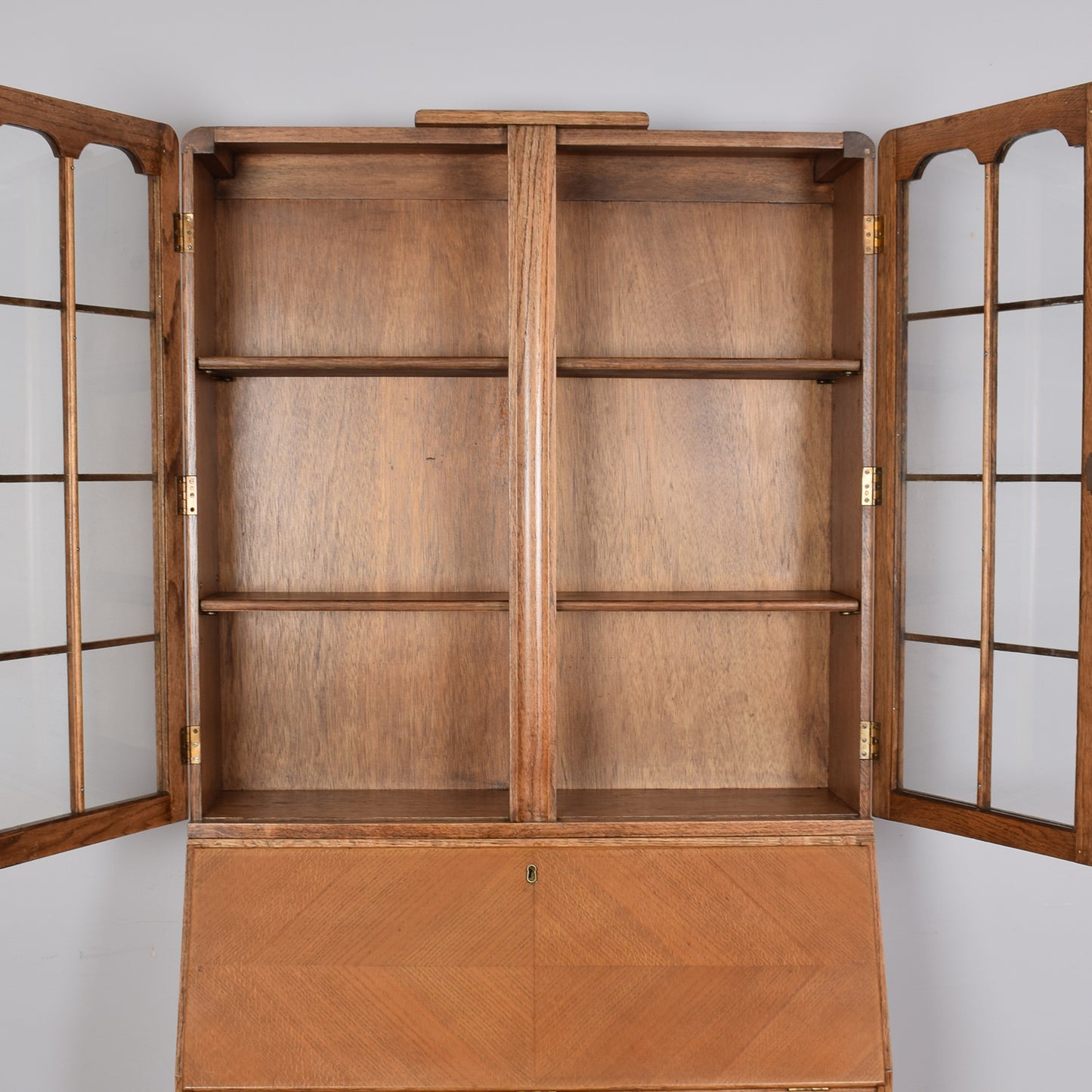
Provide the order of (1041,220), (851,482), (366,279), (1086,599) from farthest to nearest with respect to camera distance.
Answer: (366,279) < (851,482) < (1041,220) < (1086,599)

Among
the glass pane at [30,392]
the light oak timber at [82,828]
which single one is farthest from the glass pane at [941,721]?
the glass pane at [30,392]

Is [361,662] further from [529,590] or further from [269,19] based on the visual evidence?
[269,19]

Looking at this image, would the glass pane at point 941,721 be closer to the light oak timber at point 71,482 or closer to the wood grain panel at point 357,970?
the wood grain panel at point 357,970

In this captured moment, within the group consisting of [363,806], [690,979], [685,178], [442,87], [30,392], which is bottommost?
[690,979]

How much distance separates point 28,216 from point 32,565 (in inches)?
27.9

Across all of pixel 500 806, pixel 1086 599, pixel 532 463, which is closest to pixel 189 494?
pixel 532 463

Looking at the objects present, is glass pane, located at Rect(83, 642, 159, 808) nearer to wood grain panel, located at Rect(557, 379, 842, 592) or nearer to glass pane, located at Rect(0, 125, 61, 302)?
glass pane, located at Rect(0, 125, 61, 302)

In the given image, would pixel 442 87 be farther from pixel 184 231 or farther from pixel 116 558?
pixel 116 558

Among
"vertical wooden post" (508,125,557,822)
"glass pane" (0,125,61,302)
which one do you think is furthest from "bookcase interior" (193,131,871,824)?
"glass pane" (0,125,61,302)

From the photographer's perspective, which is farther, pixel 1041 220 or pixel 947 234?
pixel 947 234

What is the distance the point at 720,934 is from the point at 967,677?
2.49 ft

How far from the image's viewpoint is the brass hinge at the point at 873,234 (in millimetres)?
2084

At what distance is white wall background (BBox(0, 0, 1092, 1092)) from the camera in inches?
94.2

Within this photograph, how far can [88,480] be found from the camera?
2053 millimetres
